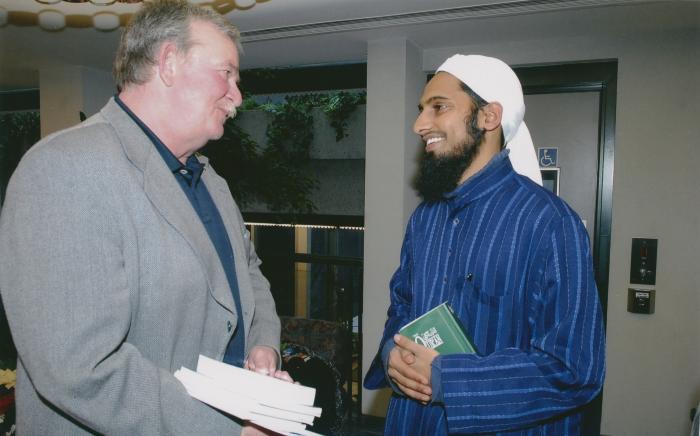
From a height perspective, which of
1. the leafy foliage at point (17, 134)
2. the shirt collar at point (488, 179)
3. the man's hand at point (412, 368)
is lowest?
the man's hand at point (412, 368)

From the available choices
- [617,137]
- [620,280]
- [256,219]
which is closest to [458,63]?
[617,137]

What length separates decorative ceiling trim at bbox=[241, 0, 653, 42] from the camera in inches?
106

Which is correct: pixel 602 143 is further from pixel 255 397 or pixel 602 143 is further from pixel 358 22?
pixel 255 397

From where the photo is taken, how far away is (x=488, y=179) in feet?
4.67

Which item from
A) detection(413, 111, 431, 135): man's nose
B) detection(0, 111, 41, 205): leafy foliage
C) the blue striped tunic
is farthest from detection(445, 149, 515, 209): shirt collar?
detection(0, 111, 41, 205): leafy foliage

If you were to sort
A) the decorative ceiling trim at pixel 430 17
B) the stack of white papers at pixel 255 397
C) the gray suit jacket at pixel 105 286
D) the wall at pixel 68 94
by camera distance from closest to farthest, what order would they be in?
the gray suit jacket at pixel 105 286
the stack of white papers at pixel 255 397
the decorative ceiling trim at pixel 430 17
the wall at pixel 68 94

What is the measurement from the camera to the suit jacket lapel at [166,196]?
1.02m

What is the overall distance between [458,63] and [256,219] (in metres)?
3.54

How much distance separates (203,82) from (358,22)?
2.24m

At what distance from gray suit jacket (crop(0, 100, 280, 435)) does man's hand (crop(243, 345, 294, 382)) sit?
0.21 metres

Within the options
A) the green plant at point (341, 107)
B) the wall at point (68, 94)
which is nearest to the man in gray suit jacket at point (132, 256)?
the green plant at point (341, 107)

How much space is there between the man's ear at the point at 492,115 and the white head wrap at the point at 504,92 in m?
0.02

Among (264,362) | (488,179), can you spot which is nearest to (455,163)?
(488,179)

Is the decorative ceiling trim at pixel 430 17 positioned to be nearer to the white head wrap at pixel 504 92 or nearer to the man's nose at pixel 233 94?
the white head wrap at pixel 504 92
